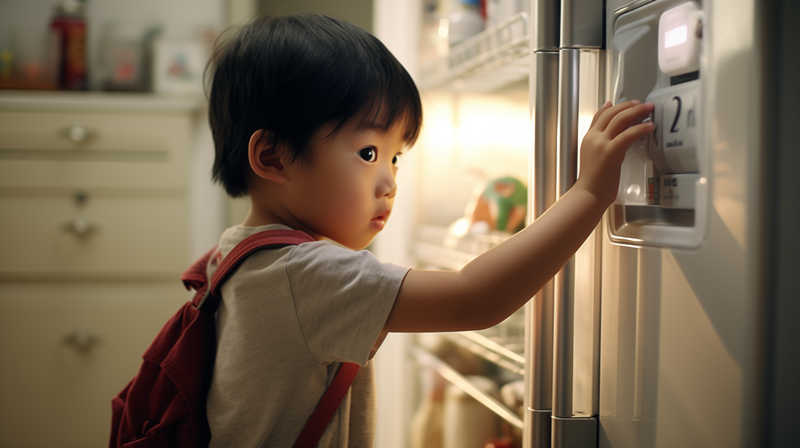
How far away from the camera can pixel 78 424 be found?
166 centimetres

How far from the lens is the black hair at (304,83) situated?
62cm

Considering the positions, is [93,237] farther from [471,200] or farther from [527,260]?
[527,260]

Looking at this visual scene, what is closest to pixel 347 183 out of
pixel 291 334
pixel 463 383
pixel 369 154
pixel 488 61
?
pixel 369 154

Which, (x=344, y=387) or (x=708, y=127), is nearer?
(x=708, y=127)

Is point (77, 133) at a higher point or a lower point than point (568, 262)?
higher

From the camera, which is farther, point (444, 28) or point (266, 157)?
point (444, 28)

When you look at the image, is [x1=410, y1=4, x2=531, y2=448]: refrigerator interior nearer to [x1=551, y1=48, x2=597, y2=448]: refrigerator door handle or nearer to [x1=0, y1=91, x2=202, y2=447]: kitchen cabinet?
[x1=551, y1=48, x2=597, y2=448]: refrigerator door handle

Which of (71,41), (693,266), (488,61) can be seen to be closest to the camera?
(693,266)

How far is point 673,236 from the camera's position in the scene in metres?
0.49

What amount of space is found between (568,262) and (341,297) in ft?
0.80

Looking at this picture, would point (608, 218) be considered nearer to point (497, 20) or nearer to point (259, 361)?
point (259, 361)

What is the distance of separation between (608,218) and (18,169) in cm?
170

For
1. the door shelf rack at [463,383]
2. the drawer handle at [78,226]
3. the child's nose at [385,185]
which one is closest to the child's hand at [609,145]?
the child's nose at [385,185]

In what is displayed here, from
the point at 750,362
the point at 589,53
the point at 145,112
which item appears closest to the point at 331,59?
the point at 589,53
